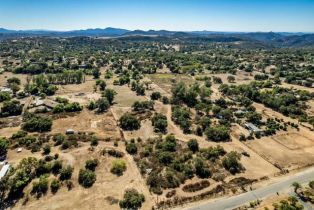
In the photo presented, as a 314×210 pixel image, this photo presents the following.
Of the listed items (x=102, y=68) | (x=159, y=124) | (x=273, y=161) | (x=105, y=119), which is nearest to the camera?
(x=273, y=161)

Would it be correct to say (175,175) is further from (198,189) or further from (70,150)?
(70,150)

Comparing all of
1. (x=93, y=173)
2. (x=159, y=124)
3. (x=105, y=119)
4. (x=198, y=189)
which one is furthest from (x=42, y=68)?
(x=198, y=189)

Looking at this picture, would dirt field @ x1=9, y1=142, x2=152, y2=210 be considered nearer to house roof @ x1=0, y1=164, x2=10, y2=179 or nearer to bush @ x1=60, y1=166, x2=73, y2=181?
bush @ x1=60, y1=166, x2=73, y2=181

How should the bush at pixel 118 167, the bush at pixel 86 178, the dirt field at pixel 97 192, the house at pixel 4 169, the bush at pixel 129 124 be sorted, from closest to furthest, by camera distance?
1. the dirt field at pixel 97 192
2. the bush at pixel 86 178
3. the house at pixel 4 169
4. the bush at pixel 118 167
5. the bush at pixel 129 124

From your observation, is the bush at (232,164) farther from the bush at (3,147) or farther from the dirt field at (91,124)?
the bush at (3,147)

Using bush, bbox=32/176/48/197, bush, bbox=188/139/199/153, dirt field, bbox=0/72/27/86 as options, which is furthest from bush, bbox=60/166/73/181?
dirt field, bbox=0/72/27/86

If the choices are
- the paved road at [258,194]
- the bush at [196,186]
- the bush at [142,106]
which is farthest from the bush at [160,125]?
the paved road at [258,194]
